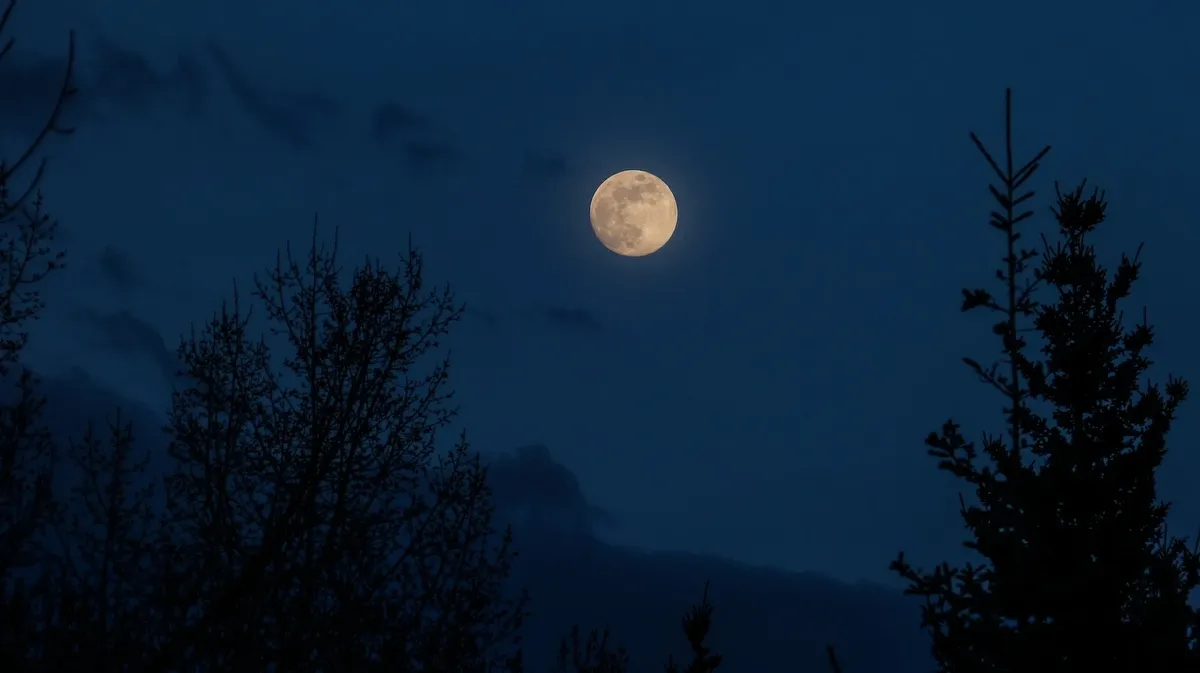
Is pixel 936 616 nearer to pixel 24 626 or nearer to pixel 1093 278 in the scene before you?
pixel 1093 278

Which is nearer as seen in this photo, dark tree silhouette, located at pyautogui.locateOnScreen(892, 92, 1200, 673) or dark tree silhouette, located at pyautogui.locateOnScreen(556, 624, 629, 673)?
dark tree silhouette, located at pyautogui.locateOnScreen(892, 92, 1200, 673)

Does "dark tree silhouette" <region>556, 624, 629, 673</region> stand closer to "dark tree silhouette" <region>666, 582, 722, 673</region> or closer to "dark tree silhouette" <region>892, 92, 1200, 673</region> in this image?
"dark tree silhouette" <region>666, 582, 722, 673</region>

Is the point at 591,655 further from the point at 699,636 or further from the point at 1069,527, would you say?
the point at 1069,527

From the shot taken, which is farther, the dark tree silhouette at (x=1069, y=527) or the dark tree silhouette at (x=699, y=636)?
the dark tree silhouette at (x=699, y=636)

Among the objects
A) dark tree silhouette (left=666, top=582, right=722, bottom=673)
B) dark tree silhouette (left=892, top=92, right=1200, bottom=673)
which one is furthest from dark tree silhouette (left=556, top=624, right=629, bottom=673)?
dark tree silhouette (left=892, top=92, right=1200, bottom=673)

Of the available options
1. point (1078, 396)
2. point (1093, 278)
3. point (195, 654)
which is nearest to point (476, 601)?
point (195, 654)

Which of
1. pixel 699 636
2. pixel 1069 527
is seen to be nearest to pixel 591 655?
pixel 699 636

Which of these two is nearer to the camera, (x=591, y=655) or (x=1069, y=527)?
(x=1069, y=527)

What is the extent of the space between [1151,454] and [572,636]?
1202 centimetres

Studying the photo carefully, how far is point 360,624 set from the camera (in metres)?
8.16

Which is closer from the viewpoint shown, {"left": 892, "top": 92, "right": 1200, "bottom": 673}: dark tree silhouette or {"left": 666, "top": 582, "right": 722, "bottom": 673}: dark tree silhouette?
{"left": 892, "top": 92, "right": 1200, "bottom": 673}: dark tree silhouette

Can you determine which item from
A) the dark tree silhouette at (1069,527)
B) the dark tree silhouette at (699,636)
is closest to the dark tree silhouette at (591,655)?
the dark tree silhouette at (699,636)

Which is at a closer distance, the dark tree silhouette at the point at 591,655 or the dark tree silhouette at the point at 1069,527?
the dark tree silhouette at the point at 1069,527

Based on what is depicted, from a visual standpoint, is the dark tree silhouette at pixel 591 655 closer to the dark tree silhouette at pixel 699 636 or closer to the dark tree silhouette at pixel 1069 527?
the dark tree silhouette at pixel 699 636
